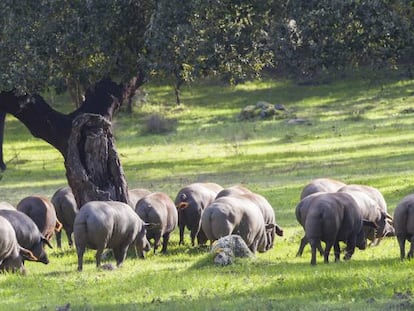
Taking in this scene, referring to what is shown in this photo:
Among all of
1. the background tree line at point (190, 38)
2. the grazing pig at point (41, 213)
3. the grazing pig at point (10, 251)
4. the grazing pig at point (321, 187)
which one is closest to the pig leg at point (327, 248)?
the background tree line at point (190, 38)

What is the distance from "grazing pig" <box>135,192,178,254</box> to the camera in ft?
72.9

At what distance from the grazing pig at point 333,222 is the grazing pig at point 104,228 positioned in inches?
130

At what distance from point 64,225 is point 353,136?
26.9 meters

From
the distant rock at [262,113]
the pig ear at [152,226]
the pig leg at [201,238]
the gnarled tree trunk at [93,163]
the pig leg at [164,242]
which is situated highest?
the gnarled tree trunk at [93,163]

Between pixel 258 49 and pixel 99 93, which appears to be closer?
pixel 258 49

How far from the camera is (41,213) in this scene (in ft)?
75.6

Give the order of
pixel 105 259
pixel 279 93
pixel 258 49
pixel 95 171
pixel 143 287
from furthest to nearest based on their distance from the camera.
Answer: pixel 279 93 < pixel 95 171 < pixel 105 259 < pixel 258 49 < pixel 143 287

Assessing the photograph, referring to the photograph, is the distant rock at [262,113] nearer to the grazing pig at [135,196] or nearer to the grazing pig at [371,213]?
the grazing pig at [135,196]

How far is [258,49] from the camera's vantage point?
19953 mm

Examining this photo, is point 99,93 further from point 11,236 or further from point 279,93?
point 279,93

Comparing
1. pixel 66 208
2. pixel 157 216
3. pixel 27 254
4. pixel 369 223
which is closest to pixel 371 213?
pixel 369 223

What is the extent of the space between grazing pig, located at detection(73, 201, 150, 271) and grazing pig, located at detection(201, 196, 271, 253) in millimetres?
1439

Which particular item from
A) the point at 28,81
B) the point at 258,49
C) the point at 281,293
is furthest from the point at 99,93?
the point at 281,293

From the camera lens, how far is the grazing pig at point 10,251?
1767 centimetres
